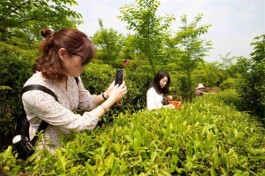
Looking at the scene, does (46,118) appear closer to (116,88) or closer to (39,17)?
(116,88)

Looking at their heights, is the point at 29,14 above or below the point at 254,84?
above

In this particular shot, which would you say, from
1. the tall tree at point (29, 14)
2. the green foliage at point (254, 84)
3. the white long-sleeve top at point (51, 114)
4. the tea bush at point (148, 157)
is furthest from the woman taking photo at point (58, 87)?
the green foliage at point (254, 84)

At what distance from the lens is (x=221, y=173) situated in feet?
4.63

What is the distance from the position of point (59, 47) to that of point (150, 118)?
115 cm

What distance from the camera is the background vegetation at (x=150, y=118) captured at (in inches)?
54.4

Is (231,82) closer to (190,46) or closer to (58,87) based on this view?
(190,46)

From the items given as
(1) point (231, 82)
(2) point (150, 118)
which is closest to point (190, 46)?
(1) point (231, 82)

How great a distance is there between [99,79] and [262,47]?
4820mm

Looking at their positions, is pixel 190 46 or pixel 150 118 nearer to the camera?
pixel 150 118

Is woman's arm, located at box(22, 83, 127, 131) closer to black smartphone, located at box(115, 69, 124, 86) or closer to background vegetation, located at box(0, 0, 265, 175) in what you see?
background vegetation, located at box(0, 0, 265, 175)

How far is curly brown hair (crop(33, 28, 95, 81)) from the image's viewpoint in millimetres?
1844

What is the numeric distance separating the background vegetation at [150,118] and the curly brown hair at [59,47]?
20.4 inches

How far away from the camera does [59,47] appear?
1860 millimetres

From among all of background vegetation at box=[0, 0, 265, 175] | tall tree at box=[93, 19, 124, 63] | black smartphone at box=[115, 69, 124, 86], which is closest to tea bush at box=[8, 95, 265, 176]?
background vegetation at box=[0, 0, 265, 175]
